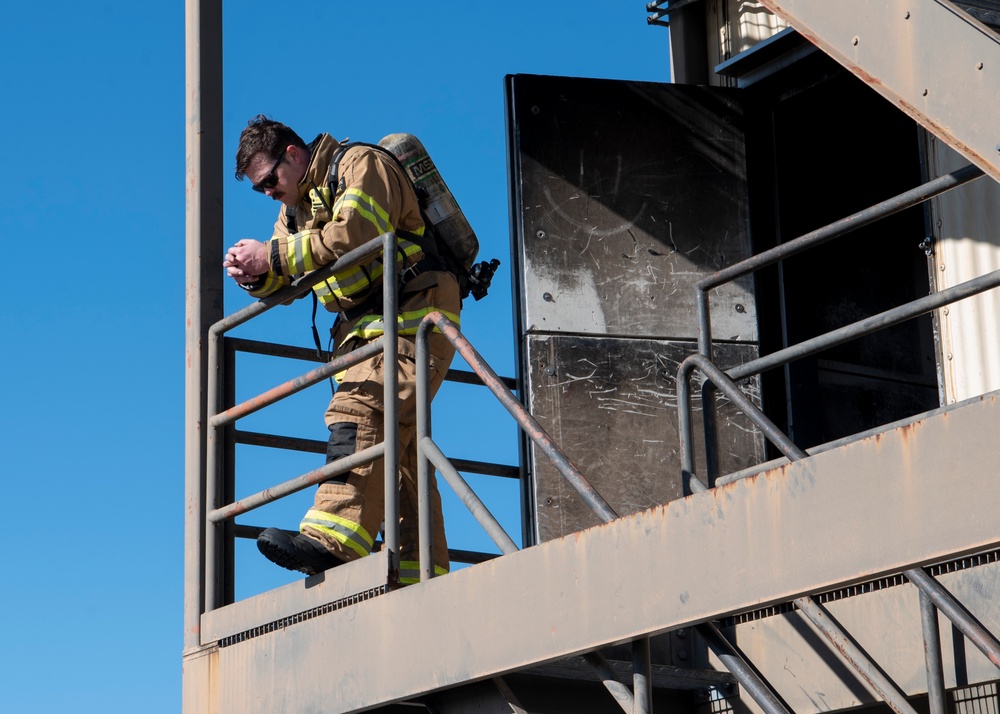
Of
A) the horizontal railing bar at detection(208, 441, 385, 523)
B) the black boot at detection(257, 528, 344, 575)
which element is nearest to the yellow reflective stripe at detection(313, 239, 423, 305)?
the horizontal railing bar at detection(208, 441, 385, 523)

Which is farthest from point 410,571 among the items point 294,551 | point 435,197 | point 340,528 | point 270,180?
point 270,180

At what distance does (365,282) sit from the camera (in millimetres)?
5832

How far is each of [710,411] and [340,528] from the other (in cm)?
143

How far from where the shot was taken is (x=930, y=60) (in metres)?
3.44

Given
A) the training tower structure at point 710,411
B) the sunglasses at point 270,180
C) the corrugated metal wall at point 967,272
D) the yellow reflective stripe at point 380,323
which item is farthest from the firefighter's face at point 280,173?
the corrugated metal wall at point 967,272

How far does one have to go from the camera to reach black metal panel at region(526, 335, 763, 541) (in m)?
7.43

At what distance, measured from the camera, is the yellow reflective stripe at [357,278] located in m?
5.82

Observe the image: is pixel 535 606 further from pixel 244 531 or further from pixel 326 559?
pixel 244 531

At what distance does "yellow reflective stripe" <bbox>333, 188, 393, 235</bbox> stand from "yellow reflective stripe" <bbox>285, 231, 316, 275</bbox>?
139 mm

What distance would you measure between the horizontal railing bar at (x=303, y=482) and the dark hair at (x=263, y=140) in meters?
1.41

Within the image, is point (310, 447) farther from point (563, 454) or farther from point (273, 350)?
point (563, 454)

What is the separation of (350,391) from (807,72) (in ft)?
12.8

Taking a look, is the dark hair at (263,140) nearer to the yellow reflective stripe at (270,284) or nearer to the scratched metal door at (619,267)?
the yellow reflective stripe at (270,284)

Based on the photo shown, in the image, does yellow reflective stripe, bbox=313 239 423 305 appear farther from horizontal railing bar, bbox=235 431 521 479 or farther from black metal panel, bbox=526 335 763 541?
black metal panel, bbox=526 335 763 541
